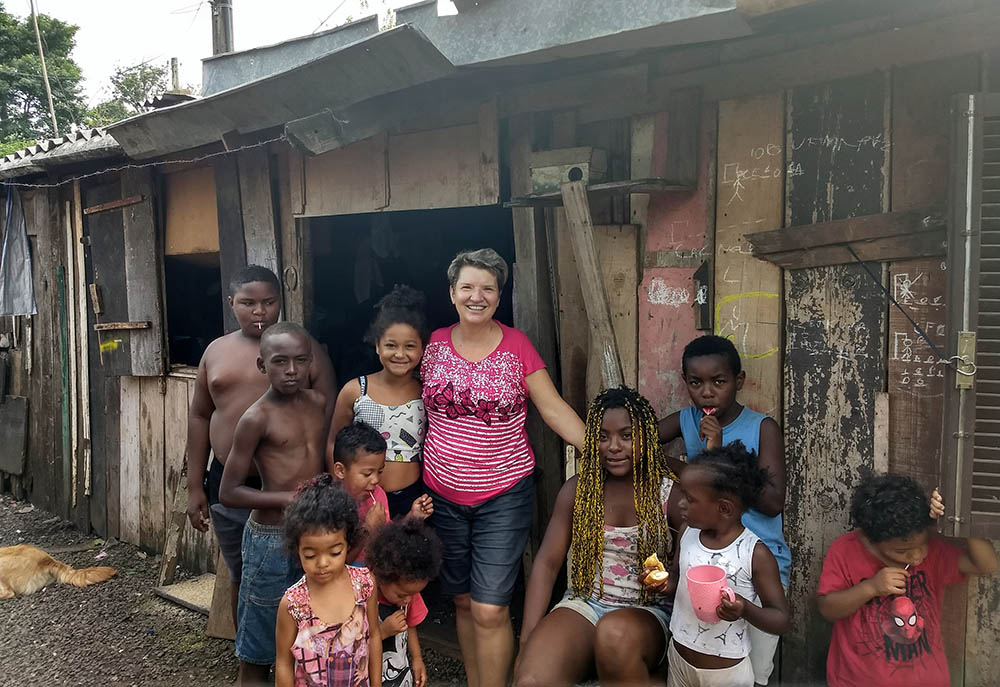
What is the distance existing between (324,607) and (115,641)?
2.67 meters

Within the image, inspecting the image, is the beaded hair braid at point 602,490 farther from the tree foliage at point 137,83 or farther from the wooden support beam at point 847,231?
the tree foliage at point 137,83

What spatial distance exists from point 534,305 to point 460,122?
0.95 m

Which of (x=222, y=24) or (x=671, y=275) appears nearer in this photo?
(x=671, y=275)

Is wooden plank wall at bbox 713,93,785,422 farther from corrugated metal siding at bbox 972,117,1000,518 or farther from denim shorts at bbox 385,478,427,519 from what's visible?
denim shorts at bbox 385,478,427,519

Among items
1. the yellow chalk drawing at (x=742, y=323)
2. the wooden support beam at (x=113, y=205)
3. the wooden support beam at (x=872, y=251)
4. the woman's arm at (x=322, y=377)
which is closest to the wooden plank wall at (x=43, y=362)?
the wooden support beam at (x=113, y=205)

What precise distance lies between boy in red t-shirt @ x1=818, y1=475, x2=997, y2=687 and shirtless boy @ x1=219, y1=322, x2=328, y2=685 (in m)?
1.98

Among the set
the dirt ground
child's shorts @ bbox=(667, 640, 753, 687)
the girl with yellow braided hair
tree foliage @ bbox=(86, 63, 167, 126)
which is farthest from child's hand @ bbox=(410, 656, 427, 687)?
tree foliage @ bbox=(86, 63, 167, 126)

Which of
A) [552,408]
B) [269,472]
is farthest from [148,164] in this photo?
[552,408]

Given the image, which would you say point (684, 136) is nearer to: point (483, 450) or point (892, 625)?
point (483, 450)

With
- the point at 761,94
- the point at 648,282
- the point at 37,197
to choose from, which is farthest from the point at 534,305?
the point at 37,197

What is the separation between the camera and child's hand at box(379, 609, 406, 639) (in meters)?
2.69

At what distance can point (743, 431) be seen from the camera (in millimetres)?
2812

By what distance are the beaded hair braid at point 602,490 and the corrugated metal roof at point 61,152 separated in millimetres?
3786

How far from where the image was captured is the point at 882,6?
101 inches
